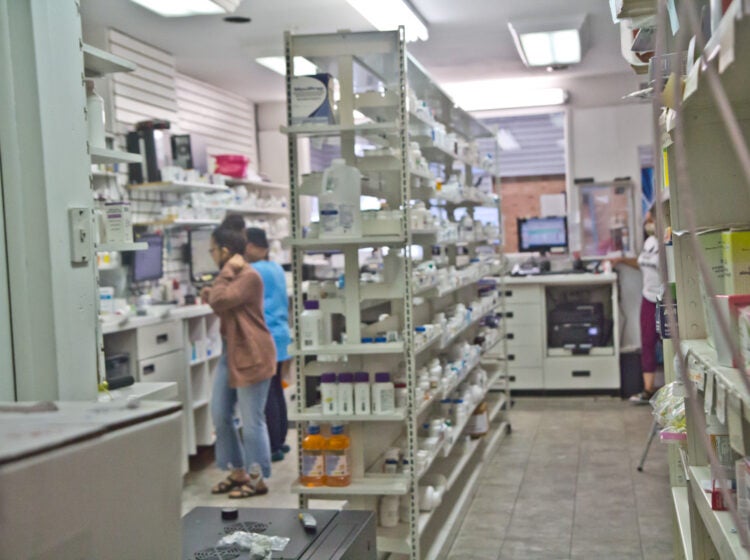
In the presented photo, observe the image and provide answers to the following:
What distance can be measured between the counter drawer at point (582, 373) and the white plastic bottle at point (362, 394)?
16.8 feet

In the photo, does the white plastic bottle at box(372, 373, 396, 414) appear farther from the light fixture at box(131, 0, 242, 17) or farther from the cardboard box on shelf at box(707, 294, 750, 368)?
the light fixture at box(131, 0, 242, 17)

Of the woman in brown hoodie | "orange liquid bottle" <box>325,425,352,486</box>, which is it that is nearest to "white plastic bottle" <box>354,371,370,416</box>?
"orange liquid bottle" <box>325,425,352,486</box>

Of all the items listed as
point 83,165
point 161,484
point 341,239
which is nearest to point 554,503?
point 341,239

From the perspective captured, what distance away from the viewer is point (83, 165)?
Answer: 87.2 inches

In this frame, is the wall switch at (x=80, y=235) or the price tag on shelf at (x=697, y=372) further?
the wall switch at (x=80, y=235)

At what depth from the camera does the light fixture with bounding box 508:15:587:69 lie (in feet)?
22.4

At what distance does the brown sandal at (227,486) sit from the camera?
5.59 metres

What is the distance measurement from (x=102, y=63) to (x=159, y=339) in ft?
10.3

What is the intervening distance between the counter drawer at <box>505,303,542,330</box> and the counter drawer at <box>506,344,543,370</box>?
222mm

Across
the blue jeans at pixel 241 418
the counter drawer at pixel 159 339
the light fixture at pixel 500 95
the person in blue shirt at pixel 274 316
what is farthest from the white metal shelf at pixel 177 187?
the light fixture at pixel 500 95

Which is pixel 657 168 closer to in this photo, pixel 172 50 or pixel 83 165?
pixel 83 165

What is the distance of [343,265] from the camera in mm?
6227

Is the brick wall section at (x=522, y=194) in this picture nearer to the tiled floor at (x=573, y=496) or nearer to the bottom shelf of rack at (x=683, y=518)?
the tiled floor at (x=573, y=496)

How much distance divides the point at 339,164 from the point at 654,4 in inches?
69.6
